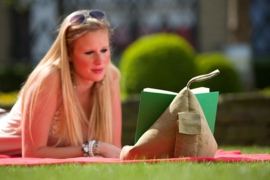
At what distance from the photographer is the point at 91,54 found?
2.99m

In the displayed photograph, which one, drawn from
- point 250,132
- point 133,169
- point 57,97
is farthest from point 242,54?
point 133,169

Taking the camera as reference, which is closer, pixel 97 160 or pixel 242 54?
pixel 97 160

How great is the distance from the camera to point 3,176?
194cm

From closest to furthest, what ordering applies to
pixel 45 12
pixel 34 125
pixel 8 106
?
pixel 34 125 → pixel 8 106 → pixel 45 12

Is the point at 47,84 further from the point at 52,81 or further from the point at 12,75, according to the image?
the point at 12,75

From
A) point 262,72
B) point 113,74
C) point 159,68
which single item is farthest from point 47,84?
point 262,72

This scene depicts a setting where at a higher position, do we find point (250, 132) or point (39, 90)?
point (39, 90)

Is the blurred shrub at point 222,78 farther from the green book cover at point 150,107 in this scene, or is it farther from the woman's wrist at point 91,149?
the green book cover at point 150,107

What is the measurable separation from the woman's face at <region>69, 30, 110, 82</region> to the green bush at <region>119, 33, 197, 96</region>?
379cm

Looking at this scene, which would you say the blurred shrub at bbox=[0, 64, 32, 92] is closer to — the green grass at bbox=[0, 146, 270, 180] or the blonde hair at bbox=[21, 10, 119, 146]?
the blonde hair at bbox=[21, 10, 119, 146]

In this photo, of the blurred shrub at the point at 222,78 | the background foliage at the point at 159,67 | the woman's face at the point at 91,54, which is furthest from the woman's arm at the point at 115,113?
the blurred shrub at the point at 222,78

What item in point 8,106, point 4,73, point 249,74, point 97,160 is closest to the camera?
point 97,160

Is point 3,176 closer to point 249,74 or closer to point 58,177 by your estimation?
point 58,177

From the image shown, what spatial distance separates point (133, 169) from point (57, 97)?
1195 mm
